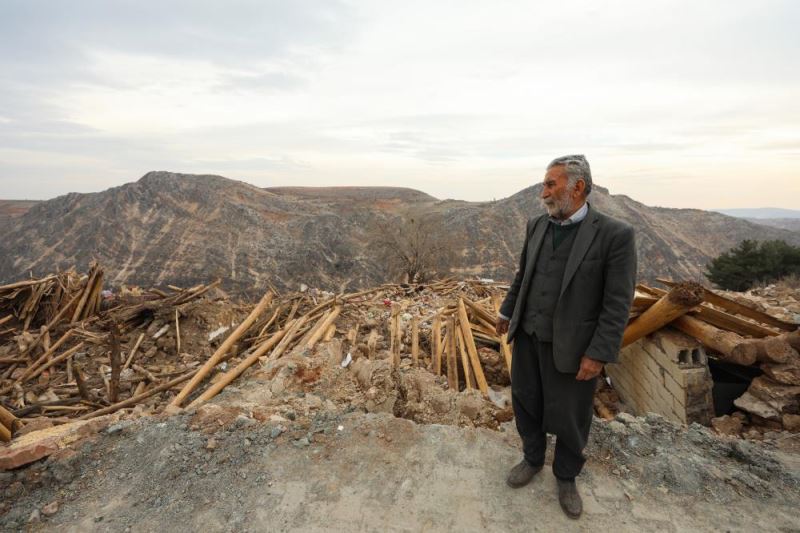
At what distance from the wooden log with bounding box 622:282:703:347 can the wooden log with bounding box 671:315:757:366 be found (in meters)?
0.16

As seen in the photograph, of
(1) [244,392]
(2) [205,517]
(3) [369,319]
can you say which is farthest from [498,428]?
(3) [369,319]

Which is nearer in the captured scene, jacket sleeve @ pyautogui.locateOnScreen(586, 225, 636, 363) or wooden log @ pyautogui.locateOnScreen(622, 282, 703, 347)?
jacket sleeve @ pyautogui.locateOnScreen(586, 225, 636, 363)

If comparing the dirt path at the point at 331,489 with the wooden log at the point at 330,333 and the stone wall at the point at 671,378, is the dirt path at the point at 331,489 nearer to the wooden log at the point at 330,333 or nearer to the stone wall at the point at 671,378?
the stone wall at the point at 671,378

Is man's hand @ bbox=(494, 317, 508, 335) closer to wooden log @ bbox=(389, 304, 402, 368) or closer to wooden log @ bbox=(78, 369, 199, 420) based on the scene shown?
wooden log @ bbox=(389, 304, 402, 368)

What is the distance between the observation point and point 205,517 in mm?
2178

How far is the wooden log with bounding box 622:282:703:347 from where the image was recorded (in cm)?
302

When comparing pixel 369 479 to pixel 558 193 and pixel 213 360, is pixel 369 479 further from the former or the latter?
pixel 213 360

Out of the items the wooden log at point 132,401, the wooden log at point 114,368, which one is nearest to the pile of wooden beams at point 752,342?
the wooden log at point 132,401

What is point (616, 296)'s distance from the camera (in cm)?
198

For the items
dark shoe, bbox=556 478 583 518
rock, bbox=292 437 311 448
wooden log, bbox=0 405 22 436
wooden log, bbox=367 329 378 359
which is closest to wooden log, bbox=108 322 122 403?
wooden log, bbox=0 405 22 436

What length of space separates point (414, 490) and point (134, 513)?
1.64 metres

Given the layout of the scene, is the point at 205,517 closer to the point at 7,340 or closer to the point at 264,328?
the point at 264,328

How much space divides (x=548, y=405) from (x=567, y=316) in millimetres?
565

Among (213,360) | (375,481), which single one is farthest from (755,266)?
(213,360)
